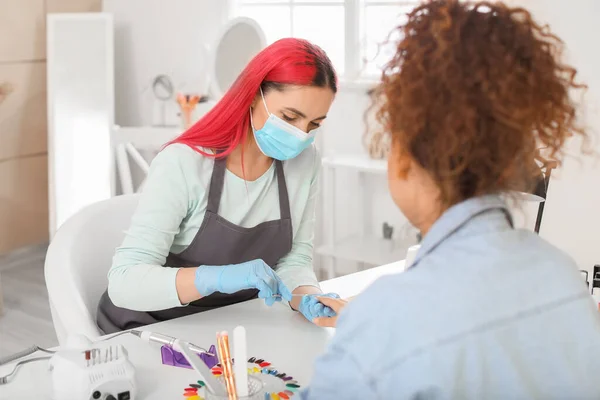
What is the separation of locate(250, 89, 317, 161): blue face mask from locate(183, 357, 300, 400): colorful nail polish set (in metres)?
0.52

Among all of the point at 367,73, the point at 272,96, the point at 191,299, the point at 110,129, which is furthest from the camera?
the point at 110,129

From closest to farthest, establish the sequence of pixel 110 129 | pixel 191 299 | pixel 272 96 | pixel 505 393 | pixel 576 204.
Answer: pixel 505 393 → pixel 191 299 → pixel 272 96 → pixel 576 204 → pixel 110 129

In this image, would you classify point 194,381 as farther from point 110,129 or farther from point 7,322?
point 110,129

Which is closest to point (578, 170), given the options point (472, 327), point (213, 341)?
point (213, 341)

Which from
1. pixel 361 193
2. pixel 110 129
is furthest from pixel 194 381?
pixel 110 129

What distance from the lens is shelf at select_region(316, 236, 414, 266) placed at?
11.0 feet

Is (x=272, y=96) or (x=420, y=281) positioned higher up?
(x=272, y=96)

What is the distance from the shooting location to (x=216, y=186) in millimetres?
1652

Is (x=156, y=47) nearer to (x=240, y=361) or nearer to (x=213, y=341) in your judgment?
(x=213, y=341)

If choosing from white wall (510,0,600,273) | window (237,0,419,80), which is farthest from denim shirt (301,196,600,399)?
window (237,0,419,80)

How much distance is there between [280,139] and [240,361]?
0.61 metres

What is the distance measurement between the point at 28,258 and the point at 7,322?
98 centimetres

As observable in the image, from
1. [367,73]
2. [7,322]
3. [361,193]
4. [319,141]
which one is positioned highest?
[367,73]

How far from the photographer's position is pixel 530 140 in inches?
32.3
